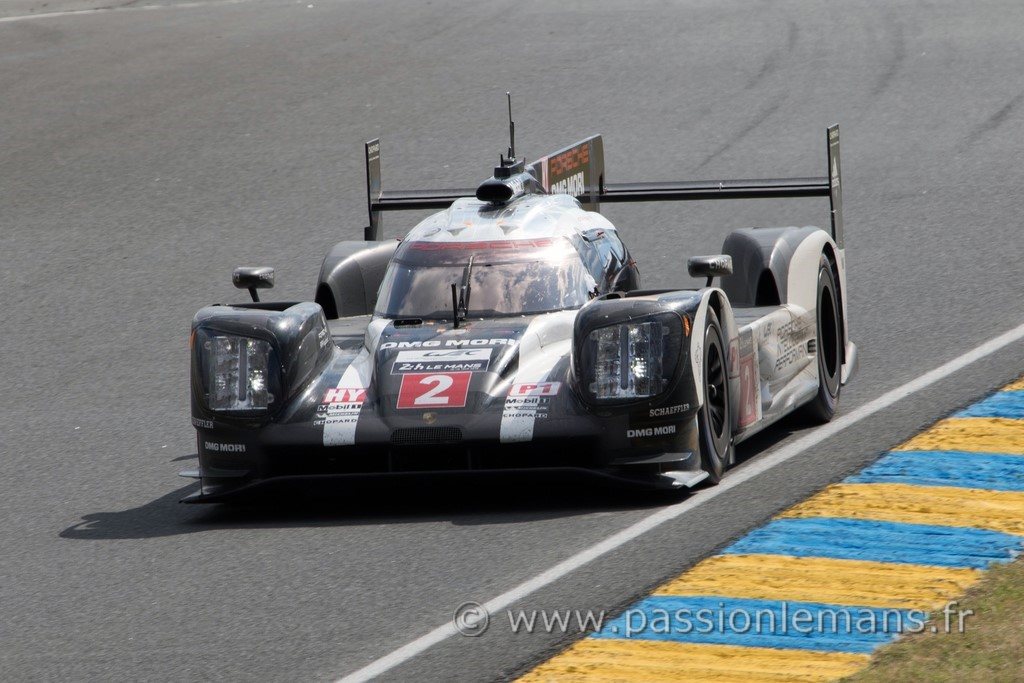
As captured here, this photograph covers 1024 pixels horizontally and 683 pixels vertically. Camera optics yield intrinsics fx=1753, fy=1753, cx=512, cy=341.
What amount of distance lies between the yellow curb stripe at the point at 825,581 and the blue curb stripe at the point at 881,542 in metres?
0.09

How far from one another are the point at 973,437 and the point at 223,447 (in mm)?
3565

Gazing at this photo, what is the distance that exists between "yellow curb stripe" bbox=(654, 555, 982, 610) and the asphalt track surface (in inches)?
8.7

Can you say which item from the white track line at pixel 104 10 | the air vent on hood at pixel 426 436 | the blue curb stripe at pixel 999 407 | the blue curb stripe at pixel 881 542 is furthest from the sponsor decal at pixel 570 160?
the white track line at pixel 104 10

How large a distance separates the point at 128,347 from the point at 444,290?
4.54m

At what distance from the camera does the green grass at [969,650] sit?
5.18 meters

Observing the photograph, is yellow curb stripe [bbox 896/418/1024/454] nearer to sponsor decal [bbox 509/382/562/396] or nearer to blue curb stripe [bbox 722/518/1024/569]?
blue curb stripe [bbox 722/518/1024/569]

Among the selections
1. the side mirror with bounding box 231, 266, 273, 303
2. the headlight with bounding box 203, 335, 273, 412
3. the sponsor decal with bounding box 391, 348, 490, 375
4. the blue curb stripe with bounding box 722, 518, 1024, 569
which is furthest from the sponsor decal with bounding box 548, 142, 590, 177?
the blue curb stripe with bounding box 722, 518, 1024, 569

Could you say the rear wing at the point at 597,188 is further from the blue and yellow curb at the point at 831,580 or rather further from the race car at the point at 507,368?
the blue and yellow curb at the point at 831,580

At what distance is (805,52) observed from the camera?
20.6 metres

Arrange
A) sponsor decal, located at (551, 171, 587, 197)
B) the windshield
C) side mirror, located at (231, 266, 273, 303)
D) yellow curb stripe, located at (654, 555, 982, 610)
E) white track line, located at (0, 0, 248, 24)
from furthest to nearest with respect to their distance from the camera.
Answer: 1. white track line, located at (0, 0, 248, 24)
2. sponsor decal, located at (551, 171, 587, 197)
3. side mirror, located at (231, 266, 273, 303)
4. the windshield
5. yellow curb stripe, located at (654, 555, 982, 610)

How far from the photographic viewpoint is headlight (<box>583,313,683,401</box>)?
24.8 feet

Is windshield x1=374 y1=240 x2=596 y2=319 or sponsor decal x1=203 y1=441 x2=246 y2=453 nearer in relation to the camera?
sponsor decal x1=203 y1=441 x2=246 y2=453

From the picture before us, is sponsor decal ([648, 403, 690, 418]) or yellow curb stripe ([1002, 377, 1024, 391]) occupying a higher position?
sponsor decal ([648, 403, 690, 418])

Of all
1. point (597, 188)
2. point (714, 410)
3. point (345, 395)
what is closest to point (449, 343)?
point (345, 395)
